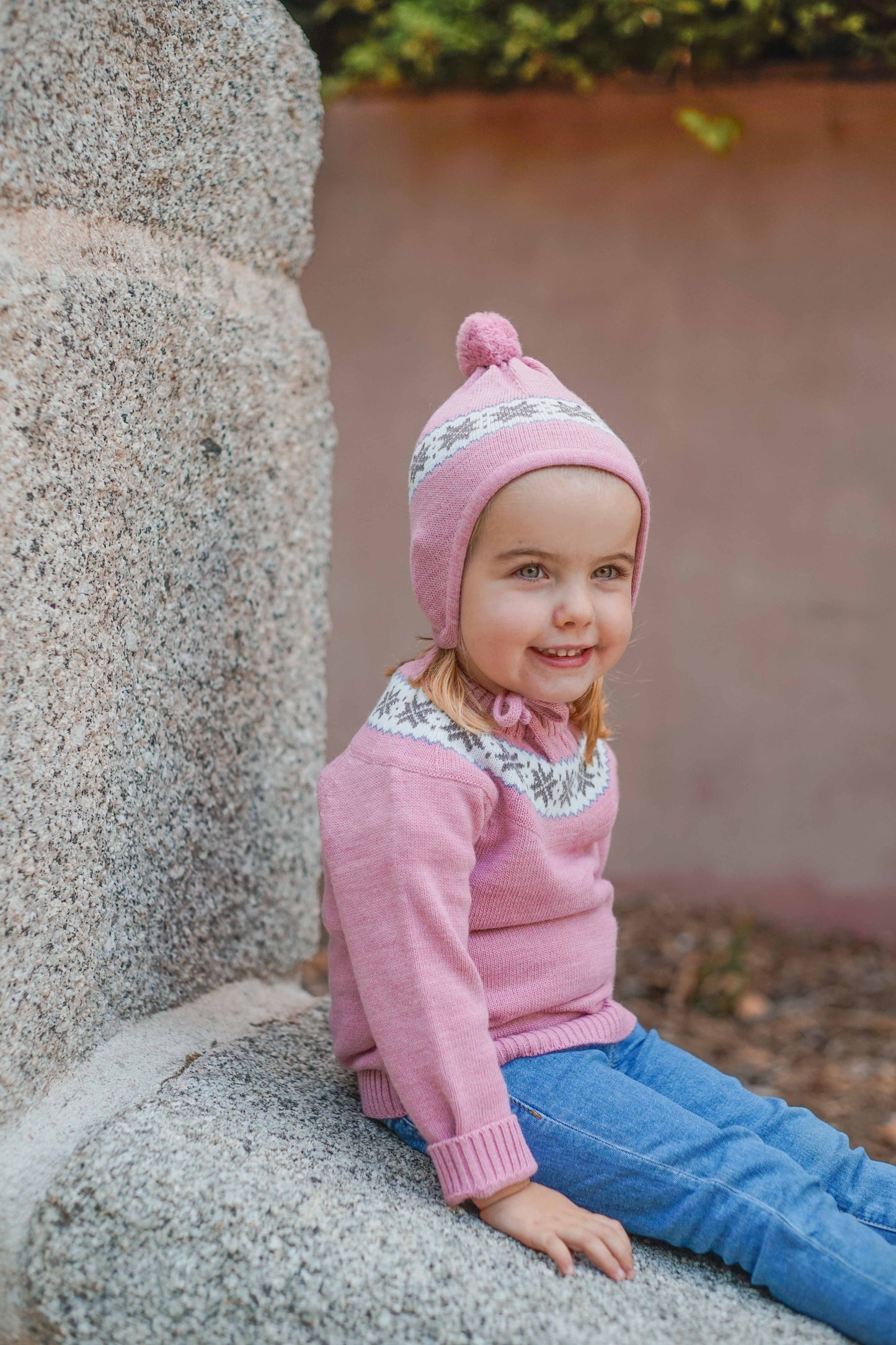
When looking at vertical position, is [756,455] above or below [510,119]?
below

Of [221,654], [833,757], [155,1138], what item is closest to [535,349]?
[833,757]

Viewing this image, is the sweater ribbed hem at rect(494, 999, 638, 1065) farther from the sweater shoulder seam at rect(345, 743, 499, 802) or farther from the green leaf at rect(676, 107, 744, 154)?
the green leaf at rect(676, 107, 744, 154)

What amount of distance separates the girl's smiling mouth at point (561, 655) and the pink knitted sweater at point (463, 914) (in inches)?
2.8

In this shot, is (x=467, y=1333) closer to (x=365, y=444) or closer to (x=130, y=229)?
(x=130, y=229)

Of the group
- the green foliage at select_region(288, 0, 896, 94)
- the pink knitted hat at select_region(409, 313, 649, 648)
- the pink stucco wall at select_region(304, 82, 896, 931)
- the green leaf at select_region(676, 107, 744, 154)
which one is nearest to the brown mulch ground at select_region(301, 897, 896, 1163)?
the pink stucco wall at select_region(304, 82, 896, 931)

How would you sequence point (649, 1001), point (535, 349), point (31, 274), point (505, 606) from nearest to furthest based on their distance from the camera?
point (31, 274)
point (505, 606)
point (649, 1001)
point (535, 349)

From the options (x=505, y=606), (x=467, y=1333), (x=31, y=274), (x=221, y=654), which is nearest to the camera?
(x=467, y=1333)

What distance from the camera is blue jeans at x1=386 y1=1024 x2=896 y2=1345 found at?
1351mm

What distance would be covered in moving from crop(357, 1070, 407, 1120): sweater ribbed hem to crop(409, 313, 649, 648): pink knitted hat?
23.2 inches

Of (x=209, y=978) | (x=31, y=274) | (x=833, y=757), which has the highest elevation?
(x=31, y=274)

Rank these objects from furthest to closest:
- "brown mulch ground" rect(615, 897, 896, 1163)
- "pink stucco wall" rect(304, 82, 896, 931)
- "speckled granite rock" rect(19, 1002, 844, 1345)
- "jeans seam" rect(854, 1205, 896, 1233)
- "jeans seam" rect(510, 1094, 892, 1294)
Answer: "pink stucco wall" rect(304, 82, 896, 931), "brown mulch ground" rect(615, 897, 896, 1163), "jeans seam" rect(854, 1205, 896, 1233), "jeans seam" rect(510, 1094, 892, 1294), "speckled granite rock" rect(19, 1002, 844, 1345)

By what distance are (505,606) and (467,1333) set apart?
32.5 inches

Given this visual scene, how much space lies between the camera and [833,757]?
3740 mm

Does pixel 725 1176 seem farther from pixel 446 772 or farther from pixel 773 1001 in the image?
pixel 773 1001
